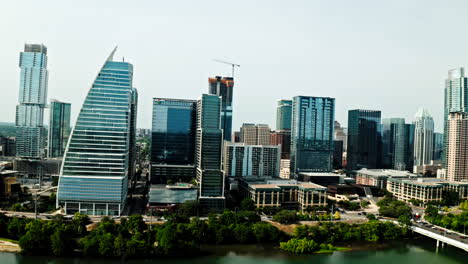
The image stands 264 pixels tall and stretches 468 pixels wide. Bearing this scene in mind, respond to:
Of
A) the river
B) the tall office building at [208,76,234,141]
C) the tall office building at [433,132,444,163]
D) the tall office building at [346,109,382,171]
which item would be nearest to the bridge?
the river

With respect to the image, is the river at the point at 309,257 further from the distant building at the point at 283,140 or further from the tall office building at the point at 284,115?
the tall office building at the point at 284,115

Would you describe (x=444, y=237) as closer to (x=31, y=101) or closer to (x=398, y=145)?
(x=398, y=145)

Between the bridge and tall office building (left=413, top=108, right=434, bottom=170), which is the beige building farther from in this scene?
tall office building (left=413, top=108, right=434, bottom=170)

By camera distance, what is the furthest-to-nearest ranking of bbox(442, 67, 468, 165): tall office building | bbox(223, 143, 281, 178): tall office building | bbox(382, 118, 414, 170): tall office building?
bbox(382, 118, 414, 170): tall office building, bbox(442, 67, 468, 165): tall office building, bbox(223, 143, 281, 178): tall office building

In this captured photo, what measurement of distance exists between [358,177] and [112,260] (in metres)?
51.8

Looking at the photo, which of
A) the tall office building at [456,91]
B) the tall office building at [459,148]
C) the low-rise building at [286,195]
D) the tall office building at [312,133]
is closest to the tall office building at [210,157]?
the low-rise building at [286,195]

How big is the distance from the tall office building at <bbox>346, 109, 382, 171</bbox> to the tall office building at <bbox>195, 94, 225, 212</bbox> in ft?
157

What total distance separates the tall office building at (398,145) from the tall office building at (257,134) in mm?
33469

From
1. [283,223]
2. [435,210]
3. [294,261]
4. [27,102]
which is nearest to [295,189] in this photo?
[283,223]

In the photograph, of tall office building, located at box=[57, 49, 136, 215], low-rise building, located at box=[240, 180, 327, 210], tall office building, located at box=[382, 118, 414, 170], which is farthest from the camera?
tall office building, located at box=[382, 118, 414, 170]

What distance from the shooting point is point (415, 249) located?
31.1 metres

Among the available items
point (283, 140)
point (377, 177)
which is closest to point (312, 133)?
point (283, 140)

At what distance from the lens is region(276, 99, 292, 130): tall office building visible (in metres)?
89.2

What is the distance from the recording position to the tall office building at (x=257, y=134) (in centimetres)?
7712
